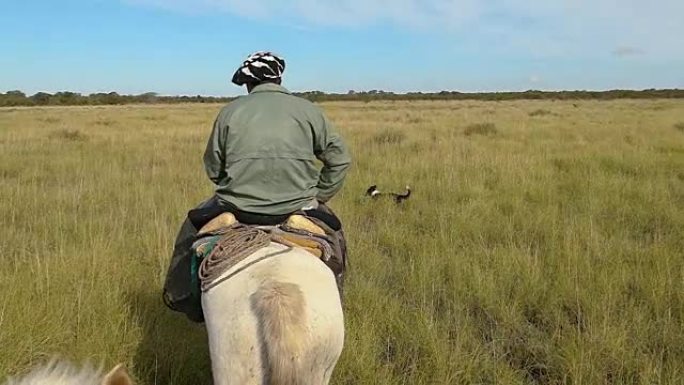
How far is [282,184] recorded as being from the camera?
269 centimetres

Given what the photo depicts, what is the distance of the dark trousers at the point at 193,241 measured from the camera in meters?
2.67

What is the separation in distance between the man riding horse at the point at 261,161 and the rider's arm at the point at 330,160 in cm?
1

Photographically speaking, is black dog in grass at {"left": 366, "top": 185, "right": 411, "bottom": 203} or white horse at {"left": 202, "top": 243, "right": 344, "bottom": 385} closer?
white horse at {"left": 202, "top": 243, "right": 344, "bottom": 385}

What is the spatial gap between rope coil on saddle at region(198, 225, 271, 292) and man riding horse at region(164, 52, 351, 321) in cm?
30

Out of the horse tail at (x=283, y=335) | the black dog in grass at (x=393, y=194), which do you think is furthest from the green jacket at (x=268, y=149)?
the black dog in grass at (x=393, y=194)

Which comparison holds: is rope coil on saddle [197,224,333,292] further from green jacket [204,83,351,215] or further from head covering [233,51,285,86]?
head covering [233,51,285,86]

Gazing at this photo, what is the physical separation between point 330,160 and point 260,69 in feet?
1.87

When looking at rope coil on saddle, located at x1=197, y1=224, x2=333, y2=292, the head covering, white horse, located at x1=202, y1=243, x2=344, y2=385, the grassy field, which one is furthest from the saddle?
the grassy field

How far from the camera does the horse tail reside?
5.94 feet

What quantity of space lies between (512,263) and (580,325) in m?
1.01

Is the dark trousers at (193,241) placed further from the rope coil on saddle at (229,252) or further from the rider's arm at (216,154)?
the rope coil on saddle at (229,252)

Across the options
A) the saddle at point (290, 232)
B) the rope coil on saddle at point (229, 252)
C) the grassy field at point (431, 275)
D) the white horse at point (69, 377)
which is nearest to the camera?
the white horse at point (69, 377)

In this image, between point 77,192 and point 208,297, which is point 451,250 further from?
point 77,192

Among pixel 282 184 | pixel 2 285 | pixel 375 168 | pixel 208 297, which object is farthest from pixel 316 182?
pixel 375 168
